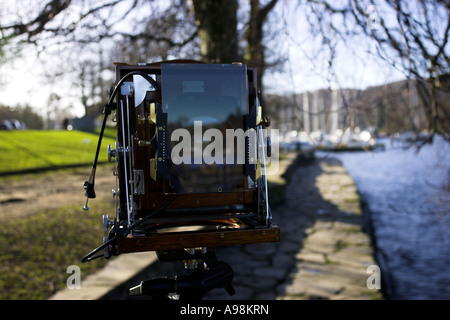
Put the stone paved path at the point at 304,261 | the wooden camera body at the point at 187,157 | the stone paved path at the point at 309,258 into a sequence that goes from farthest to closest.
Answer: the stone paved path at the point at 309,258
the stone paved path at the point at 304,261
the wooden camera body at the point at 187,157

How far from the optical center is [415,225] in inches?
462

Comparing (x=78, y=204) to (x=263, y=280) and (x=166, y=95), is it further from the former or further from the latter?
(x=166, y=95)

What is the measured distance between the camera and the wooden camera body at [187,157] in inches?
83.7

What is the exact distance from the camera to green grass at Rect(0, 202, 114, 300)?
524 cm

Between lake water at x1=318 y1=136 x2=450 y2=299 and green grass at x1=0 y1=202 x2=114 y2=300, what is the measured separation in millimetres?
4319

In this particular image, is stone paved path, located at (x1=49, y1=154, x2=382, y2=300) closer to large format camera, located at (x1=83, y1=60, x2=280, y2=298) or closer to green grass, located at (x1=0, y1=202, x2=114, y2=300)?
green grass, located at (x1=0, y1=202, x2=114, y2=300)

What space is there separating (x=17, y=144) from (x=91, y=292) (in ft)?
60.6

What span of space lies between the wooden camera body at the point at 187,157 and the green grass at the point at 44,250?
3333mm

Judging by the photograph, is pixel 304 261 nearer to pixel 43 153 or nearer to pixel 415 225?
pixel 415 225

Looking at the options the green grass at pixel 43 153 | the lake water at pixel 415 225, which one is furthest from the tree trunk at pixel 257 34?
the green grass at pixel 43 153

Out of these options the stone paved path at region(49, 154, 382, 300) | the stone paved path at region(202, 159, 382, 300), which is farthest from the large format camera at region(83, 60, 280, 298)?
the stone paved path at region(202, 159, 382, 300)

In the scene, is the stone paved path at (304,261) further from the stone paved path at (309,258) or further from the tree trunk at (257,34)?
the tree trunk at (257,34)
